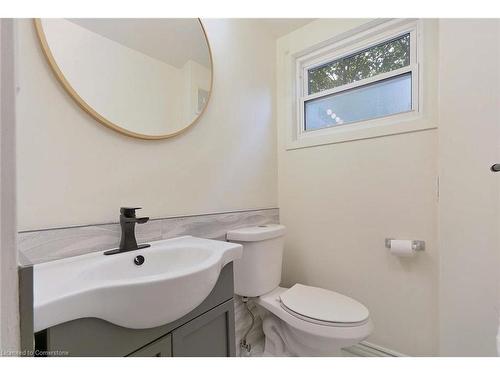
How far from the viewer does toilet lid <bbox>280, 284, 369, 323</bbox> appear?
39.6 inches

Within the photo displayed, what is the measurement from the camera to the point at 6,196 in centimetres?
25

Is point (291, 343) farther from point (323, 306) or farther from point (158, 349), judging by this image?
point (158, 349)

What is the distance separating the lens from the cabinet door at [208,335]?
66cm

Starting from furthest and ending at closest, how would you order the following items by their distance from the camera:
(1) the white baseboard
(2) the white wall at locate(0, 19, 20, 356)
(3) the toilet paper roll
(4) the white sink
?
(1) the white baseboard < (3) the toilet paper roll < (4) the white sink < (2) the white wall at locate(0, 19, 20, 356)

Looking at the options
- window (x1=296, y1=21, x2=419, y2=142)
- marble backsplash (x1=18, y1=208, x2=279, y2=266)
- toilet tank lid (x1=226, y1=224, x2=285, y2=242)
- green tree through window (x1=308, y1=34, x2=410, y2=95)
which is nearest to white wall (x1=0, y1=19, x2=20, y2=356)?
marble backsplash (x1=18, y1=208, x2=279, y2=266)

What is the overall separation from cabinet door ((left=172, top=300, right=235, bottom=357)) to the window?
1256mm

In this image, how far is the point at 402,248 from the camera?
1.19 m

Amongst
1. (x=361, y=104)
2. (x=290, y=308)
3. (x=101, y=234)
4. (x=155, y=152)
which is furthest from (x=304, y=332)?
(x=361, y=104)

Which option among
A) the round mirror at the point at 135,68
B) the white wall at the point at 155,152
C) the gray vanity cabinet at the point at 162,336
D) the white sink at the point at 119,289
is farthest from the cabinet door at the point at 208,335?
the round mirror at the point at 135,68

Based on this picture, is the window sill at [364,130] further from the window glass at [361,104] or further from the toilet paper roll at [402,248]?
the toilet paper roll at [402,248]

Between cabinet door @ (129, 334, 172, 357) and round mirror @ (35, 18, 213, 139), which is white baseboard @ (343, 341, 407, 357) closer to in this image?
cabinet door @ (129, 334, 172, 357)

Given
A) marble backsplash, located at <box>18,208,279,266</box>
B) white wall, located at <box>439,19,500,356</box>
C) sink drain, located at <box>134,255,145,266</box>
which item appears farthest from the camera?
white wall, located at <box>439,19,500,356</box>

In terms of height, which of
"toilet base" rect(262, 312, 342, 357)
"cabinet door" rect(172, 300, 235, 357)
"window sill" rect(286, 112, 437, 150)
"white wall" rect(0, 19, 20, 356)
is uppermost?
"window sill" rect(286, 112, 437, 150)
